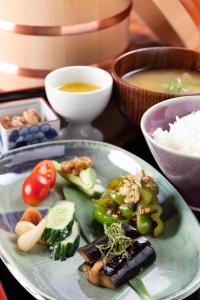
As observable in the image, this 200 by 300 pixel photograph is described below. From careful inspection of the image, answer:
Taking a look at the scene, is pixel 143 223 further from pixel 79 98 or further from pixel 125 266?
pixel 79 98

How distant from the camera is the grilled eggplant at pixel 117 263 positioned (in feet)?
4.58

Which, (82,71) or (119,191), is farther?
(82,71)

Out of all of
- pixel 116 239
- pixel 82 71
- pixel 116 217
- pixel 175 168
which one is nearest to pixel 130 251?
pixel 116 239

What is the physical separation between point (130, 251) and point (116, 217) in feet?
0.53

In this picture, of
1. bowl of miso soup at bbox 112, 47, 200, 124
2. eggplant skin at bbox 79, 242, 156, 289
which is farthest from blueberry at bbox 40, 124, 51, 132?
eggplant skin at bbox 79, 242, 156, 289

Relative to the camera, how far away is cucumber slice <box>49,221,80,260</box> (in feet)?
4.93

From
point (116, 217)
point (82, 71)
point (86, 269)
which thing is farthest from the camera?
point (82, 71)

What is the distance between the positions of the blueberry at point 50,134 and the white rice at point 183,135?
348 millimetres

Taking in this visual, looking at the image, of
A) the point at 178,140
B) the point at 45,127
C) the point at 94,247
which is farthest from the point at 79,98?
the point at 94,247

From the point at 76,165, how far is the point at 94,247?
1.30 ft

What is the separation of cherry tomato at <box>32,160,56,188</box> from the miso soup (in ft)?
1.53

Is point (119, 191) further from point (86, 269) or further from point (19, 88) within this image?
point (19, 88)

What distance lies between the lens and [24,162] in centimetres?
185

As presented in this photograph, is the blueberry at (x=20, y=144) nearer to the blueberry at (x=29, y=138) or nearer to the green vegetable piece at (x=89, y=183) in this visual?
the blueberry at (x=29, y=138)
